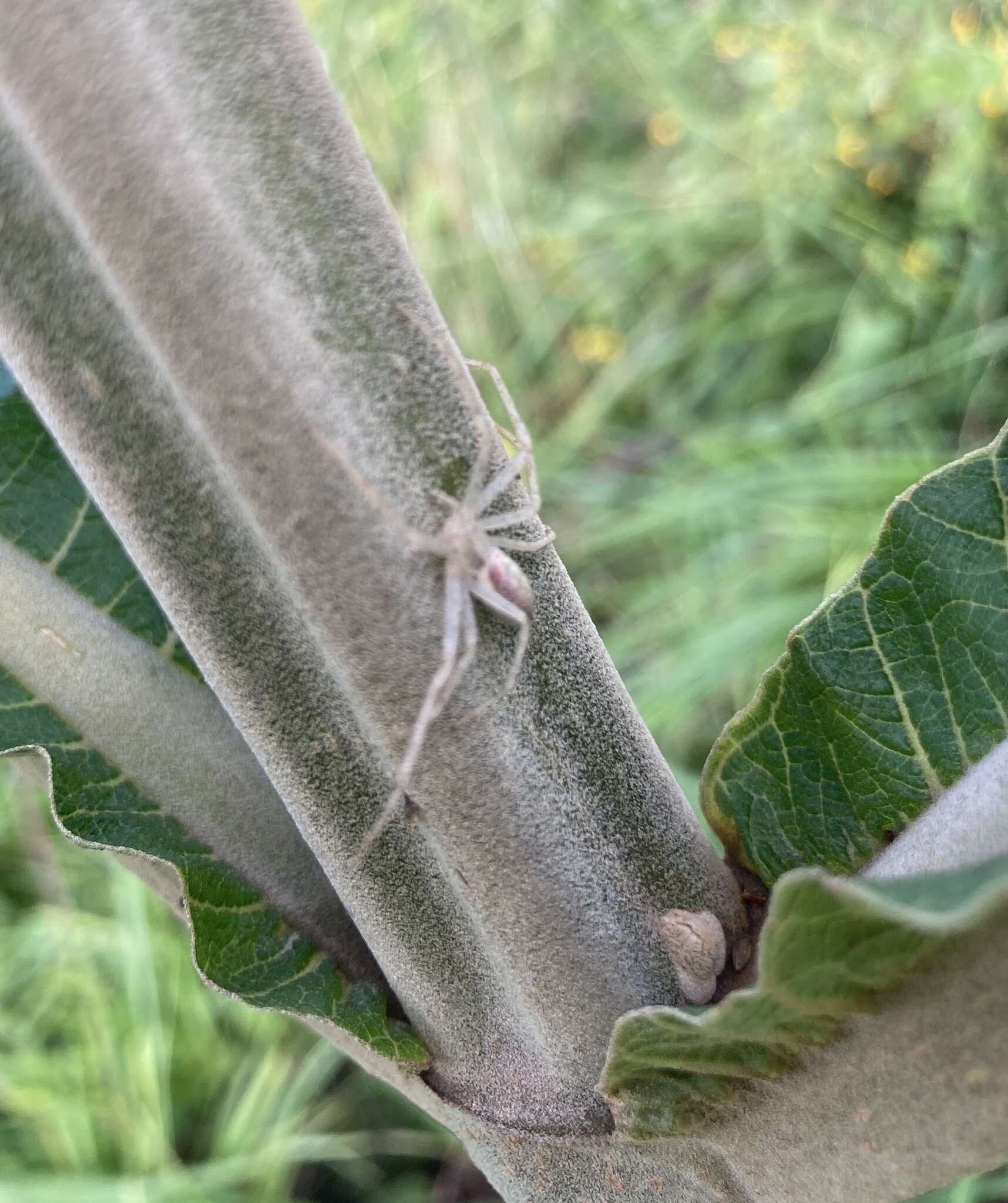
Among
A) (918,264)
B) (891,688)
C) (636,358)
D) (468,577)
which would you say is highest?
(468,577)

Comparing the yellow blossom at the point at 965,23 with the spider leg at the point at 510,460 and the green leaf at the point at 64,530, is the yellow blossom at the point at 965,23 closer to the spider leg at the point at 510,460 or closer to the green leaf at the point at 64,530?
the spider leg at the point at 510,460

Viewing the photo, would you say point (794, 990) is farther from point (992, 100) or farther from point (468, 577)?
point (992, 100)

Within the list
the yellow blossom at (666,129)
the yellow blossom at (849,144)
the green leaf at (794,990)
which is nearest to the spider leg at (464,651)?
the green leaf at (794,990)

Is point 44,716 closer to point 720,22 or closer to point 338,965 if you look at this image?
point 338,965

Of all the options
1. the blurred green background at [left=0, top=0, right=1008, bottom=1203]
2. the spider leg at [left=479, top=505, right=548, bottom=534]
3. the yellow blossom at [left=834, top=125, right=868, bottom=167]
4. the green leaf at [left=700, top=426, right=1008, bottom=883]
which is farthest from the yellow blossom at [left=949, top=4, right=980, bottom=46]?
the spider leg at [left=479, top=505, right=548, bottom=534]

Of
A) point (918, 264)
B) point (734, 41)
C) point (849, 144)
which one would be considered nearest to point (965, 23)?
point (849, 144)
